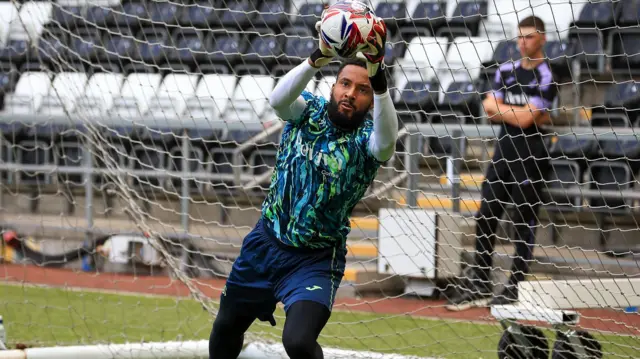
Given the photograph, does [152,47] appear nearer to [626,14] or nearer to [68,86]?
[68,86]

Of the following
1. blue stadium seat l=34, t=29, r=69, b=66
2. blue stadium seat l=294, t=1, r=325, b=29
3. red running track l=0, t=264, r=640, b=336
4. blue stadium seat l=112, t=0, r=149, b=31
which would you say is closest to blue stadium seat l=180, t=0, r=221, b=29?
blue stadium seat l=112, t=0, r=149, b=31

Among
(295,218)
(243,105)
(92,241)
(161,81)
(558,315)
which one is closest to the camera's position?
(295,218)

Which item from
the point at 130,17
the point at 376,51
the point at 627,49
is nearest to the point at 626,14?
the point at 627,49

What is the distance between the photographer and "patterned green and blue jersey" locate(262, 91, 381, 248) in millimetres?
3883

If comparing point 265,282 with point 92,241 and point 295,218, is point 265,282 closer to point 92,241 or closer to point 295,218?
point 295,218

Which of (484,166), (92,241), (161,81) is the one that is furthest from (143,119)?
(484,166)

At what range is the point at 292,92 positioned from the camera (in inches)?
150

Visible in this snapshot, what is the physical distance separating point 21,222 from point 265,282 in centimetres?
529

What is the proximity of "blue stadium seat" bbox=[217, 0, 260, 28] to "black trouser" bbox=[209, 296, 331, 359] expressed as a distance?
303cm

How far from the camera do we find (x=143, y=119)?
743 cm

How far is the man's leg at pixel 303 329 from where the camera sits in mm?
3645

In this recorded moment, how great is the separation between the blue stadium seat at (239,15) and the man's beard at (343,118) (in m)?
2.82

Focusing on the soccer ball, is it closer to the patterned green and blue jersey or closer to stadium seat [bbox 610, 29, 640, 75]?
the patterned green and blue jersey

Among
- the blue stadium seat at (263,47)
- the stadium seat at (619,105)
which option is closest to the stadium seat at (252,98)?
the blue stadium seat at (263,47)
